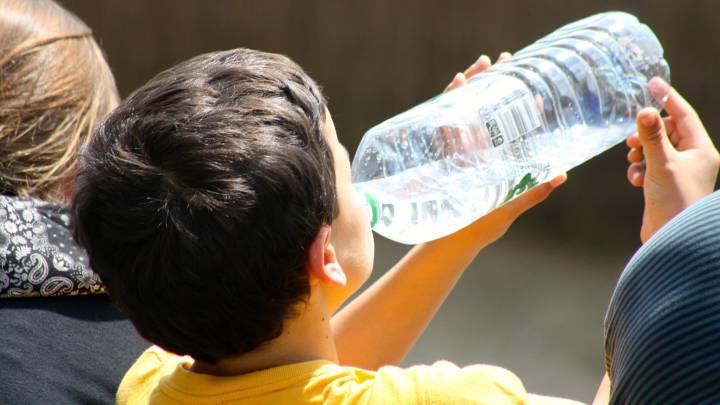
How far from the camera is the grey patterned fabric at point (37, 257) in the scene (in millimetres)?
1207

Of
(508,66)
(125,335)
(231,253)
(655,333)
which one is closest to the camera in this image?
(655,333)

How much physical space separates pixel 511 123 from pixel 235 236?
717 mm

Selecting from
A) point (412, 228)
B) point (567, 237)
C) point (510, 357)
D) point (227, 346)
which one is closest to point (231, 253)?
point (227, 346)

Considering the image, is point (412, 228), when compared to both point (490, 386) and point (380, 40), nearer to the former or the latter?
point (490, 386)

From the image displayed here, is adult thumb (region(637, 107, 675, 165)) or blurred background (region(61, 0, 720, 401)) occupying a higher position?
adult thumb (region(637, 107, 675, 165))

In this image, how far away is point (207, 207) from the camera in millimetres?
887

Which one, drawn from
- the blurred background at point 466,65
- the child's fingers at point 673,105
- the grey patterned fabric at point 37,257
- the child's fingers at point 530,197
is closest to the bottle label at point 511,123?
the child's fingers at point 530,197

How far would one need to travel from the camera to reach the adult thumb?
4.21 feet

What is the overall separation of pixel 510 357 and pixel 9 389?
2181 millimetres

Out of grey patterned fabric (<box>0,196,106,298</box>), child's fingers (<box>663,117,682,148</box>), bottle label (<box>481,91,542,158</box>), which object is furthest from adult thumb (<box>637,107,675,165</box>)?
grey patterned fabric (<box>0,196,106,298</box>)

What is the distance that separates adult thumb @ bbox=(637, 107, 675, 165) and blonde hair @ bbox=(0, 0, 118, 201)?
76 centimetres

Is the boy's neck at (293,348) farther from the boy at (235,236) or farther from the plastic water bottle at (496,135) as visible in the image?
the plastic water bottle at (496,135)

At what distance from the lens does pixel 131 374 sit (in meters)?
1.12

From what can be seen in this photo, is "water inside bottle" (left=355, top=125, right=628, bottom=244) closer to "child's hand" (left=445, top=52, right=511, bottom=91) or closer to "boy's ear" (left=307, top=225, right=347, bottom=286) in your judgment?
"child's hand" (left=445, top=52, right=511, bottom=91)
